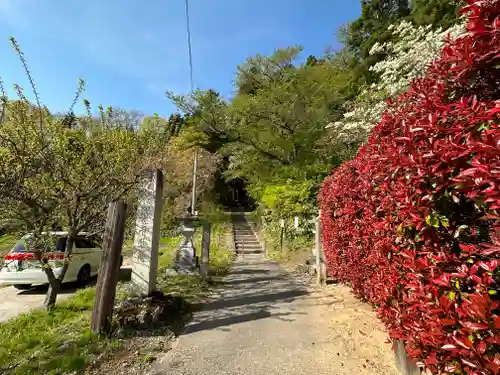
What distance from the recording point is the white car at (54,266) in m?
6.23

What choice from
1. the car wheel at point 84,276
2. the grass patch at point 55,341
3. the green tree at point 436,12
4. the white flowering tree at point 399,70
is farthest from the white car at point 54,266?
the green tree at point 436,12

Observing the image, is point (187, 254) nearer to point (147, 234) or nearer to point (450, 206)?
point (147, 234)

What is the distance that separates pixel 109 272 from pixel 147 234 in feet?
2.96

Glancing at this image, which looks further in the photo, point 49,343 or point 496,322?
point 49,343

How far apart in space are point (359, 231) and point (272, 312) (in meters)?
1.91

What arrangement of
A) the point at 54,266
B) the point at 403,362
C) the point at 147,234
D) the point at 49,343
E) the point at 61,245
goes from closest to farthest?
the point at 403,362 → the point at 49,343 → the point at 147,234 → the point at 54,266 → the point at 61,245

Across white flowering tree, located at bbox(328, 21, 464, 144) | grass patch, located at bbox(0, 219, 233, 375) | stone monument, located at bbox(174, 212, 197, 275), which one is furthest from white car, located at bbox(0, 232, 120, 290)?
white flowering tree, located at bbox(328, 21, 464, 144)

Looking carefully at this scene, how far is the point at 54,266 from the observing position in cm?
565

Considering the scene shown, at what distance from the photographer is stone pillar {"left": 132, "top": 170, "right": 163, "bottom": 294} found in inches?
174

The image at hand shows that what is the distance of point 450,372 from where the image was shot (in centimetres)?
154

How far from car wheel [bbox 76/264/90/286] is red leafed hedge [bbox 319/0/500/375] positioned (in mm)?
7691

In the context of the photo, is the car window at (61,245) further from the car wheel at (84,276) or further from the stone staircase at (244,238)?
the stone staircase at (244,238)

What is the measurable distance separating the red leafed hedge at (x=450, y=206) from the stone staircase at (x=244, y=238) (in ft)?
34.2

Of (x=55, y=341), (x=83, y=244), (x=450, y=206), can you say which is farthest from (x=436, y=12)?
(x=55, y=341)
